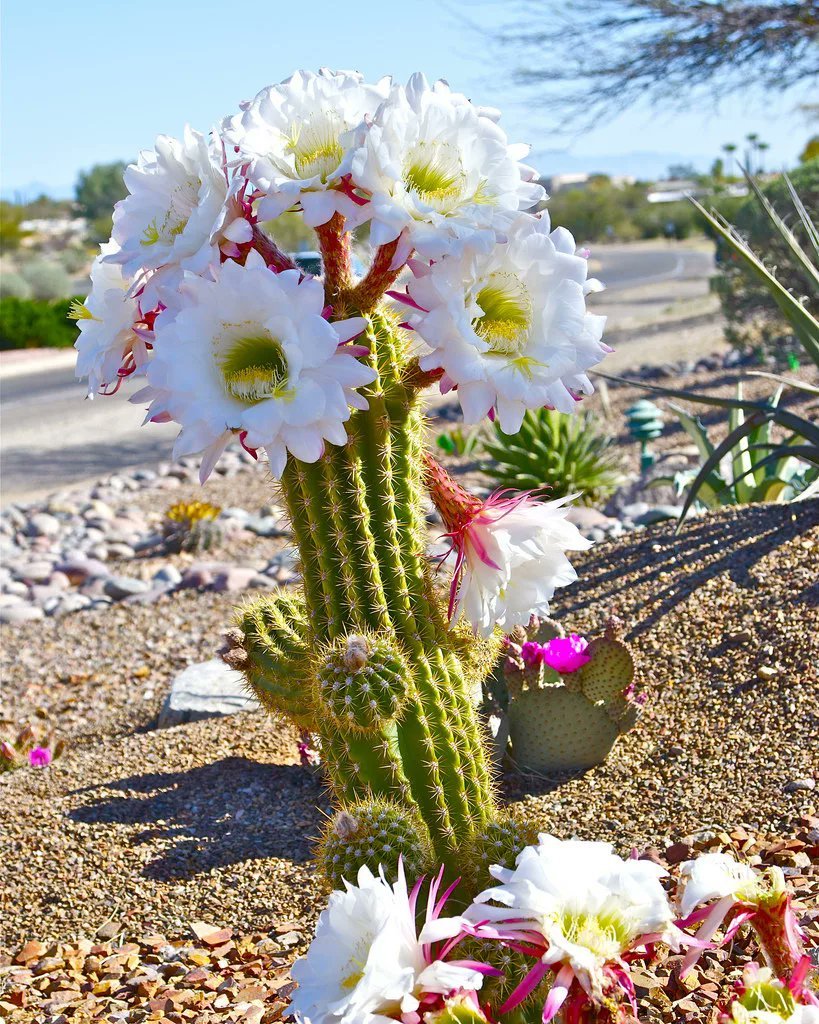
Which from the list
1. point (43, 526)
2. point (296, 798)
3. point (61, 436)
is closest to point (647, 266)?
point (61, 436)

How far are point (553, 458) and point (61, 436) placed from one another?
7086 millimetres

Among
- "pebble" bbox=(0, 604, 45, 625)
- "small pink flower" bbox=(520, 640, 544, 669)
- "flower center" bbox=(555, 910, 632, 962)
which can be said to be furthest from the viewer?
"pebble" bbox=(0, 604, 45, 625)

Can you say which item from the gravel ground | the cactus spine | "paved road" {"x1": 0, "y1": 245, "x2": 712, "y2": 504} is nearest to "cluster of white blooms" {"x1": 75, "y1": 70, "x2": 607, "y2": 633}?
the cactus spine

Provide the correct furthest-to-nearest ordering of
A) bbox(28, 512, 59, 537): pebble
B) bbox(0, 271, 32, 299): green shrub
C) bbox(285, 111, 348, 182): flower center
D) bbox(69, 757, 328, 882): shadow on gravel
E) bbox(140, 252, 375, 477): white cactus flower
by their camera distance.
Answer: bbox(0, 271, 32, 299): green shrub → bbox(28, 512, 59, 537): pebble → bbox(69, 757, 328, 882): shadow on gravel → bbox(285, 111, 348, 182): flower center → bbox(140, 252, 375, 477): white cactus flower

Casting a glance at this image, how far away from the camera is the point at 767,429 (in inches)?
228

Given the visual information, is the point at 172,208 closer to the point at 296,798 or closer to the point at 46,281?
the point at 296,798

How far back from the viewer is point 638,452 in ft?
29.7

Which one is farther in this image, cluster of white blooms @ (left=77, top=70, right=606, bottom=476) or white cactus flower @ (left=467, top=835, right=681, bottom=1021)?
cluster of white blooms @ (left=77, top=70, right=606, bottom=476)

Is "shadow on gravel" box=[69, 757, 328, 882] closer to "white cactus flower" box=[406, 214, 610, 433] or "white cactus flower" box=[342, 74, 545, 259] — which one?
"white cactus flower" box=[406, 214, 610, 433]

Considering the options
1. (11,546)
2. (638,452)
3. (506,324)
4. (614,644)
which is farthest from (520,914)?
(638,452)

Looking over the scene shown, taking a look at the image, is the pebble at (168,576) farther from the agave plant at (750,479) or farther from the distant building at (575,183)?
the distant building at (575,183)

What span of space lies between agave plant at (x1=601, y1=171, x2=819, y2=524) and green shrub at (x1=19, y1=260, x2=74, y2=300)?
1055 inches

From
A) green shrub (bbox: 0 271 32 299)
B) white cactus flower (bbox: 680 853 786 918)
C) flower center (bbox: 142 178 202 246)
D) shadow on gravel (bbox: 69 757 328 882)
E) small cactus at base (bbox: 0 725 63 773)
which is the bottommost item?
small cactus at base (bbox: 0 725 63 773)

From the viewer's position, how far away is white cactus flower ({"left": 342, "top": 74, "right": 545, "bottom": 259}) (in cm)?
186
